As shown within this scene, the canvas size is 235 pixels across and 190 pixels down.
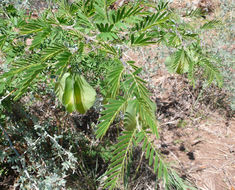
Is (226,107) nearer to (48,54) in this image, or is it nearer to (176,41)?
(176,41)

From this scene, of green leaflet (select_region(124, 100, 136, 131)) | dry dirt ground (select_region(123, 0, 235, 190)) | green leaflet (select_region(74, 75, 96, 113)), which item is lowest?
dry dirt ground (select_region(123, 0, 235, 190))

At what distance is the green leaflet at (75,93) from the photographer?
583mm

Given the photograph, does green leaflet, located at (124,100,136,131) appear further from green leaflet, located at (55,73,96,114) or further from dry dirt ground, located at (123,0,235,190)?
dry dirt ground, located at (123,0,235,190)

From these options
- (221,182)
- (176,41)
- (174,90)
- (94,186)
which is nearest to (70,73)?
(176,41)

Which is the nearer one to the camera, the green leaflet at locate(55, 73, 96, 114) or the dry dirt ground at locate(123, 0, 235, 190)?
the green leaflet at locate(55, 73, 96, 114)

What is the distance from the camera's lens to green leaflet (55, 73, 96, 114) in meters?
0.58

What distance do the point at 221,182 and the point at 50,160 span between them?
1.52 metres

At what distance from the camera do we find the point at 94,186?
1.73 m

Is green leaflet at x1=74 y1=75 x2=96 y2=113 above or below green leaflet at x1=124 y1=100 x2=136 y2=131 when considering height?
above

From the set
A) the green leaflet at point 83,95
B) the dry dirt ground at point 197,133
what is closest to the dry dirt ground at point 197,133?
the dry dirt ground at point 197,133

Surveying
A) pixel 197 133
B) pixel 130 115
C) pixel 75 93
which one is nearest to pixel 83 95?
pixel 75 93

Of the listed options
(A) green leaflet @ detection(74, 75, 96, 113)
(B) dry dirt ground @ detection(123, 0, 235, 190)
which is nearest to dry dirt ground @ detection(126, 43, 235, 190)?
(B) dry dirt ground @ detection(123, 0, 235, 190)

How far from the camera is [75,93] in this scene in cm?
60

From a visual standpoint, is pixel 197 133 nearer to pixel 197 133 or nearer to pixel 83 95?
pixel 197 133
